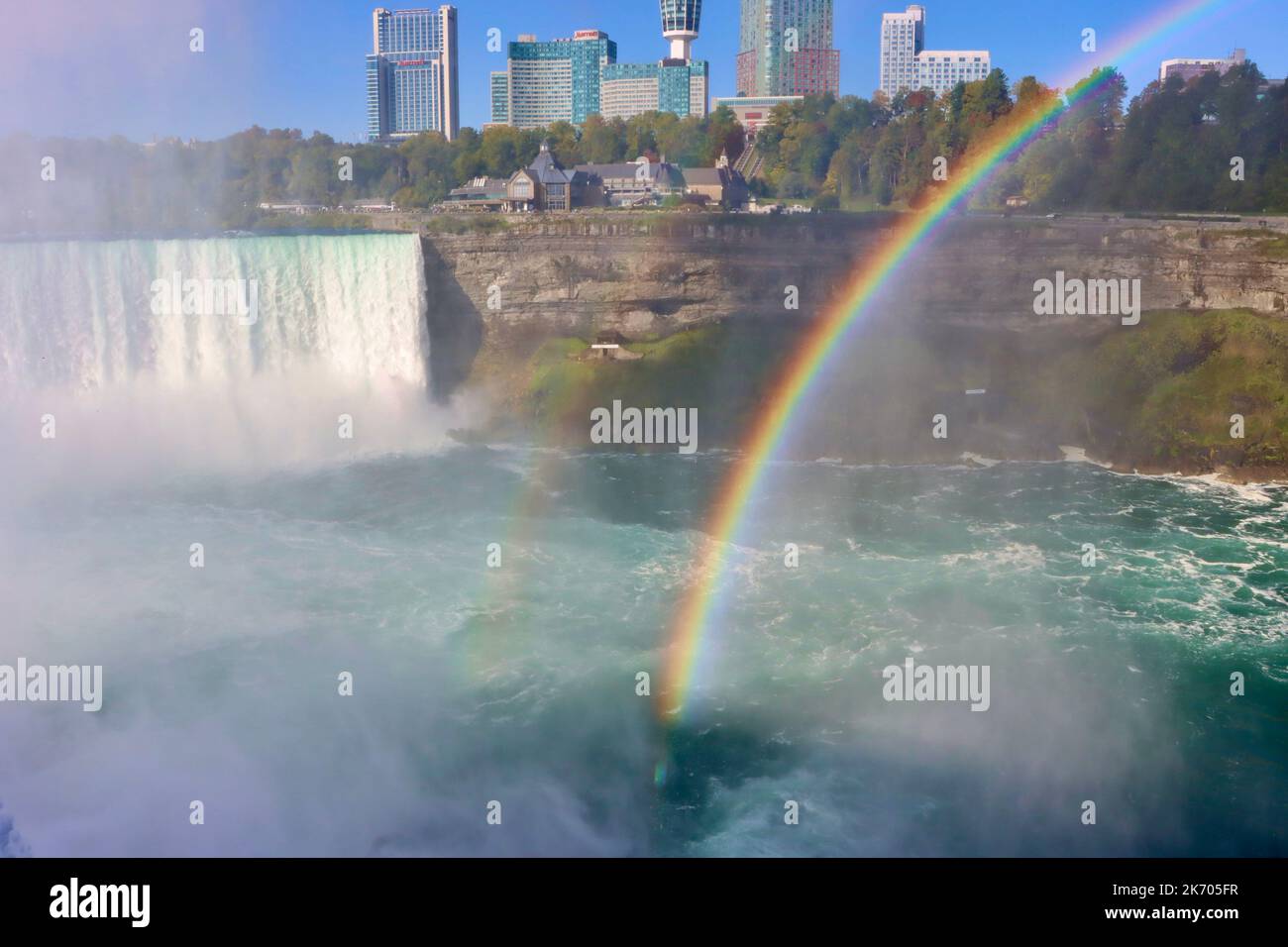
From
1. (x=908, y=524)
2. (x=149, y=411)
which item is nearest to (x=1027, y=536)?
(x=908, y=524)

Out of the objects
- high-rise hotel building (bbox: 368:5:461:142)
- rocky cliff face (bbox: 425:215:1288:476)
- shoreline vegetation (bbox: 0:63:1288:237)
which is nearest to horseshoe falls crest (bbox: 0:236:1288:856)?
rocky cliff face (bbox: 425:215:1288:476)

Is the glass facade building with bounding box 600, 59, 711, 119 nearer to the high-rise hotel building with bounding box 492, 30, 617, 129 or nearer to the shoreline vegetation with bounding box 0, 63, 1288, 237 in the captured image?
the high-rise hotel building with bounding box 492, 30, 617, 129

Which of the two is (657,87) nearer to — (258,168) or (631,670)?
(258,168)

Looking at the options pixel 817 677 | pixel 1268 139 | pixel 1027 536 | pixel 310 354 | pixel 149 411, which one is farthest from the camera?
pixel 1268 139

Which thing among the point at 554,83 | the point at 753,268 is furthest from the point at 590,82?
the point at 753,268
